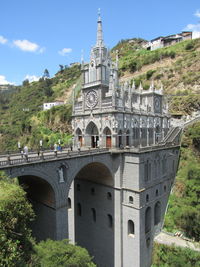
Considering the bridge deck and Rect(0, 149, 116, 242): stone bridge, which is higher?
the bridge deck

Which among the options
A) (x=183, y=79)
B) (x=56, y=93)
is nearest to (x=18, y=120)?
(x=56, y=93)

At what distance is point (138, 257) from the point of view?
27.1m

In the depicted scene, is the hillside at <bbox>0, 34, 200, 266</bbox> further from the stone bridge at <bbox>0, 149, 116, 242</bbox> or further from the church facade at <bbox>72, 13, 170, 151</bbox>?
the stone bridge at <bbox>0, 149, 116, 242</bbox>

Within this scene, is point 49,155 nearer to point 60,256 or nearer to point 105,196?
point 60,256

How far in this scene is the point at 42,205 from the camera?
22.4 m

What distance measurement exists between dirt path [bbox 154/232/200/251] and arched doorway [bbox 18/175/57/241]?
15.5 metres

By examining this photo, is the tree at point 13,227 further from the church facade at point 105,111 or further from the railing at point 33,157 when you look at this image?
the church facade at point 105,111

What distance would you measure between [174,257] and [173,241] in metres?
2.12

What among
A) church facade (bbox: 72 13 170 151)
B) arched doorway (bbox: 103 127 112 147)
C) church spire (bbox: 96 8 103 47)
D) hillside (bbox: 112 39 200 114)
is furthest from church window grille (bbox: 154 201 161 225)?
hillside (bbox: 112 39 200 114)

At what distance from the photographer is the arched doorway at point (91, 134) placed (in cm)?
3116

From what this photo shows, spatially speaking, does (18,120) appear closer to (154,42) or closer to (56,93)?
(56,93)

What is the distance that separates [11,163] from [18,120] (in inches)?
3354

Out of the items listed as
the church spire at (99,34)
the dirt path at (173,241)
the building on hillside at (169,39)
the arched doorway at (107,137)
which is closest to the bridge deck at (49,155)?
the arched doorway at (107,137)

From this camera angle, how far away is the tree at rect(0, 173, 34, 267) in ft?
31.1
